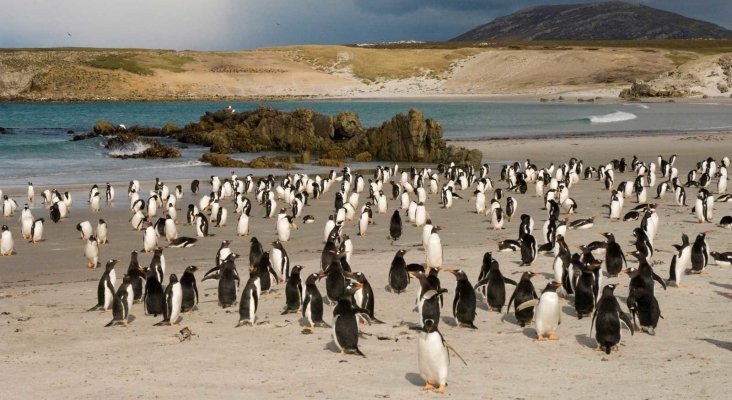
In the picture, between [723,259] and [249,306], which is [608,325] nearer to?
[249,306]

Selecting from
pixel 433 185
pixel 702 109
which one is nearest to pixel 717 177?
pixel 433 185

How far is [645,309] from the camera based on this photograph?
11.0 meters

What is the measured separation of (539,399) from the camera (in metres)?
8.77

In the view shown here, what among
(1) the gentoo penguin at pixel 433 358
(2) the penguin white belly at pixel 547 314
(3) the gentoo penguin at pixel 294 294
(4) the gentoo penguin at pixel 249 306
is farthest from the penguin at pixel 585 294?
(4) the gentoo penguin at pixel 249 306

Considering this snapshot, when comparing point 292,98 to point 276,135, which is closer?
point 276,135

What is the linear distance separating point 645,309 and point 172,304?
5934 mm

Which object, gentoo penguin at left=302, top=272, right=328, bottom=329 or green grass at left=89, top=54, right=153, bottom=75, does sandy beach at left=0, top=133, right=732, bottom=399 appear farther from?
green grass at left=89, top=54, right=153, bottom=75

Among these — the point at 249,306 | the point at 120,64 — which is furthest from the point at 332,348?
the point at 120,64

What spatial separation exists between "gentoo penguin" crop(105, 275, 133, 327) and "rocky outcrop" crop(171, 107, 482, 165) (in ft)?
87.6

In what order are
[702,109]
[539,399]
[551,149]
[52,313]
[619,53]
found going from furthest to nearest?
[619,53] → [702,109] → [551,149] → [52,313] → [539,399]

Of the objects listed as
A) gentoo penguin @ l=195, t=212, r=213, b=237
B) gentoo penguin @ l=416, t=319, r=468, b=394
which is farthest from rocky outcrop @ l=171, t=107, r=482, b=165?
gentoo penguin @ l=416, t=319, r=468, b=394

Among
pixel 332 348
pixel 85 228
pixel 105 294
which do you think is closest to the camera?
pixel 332 348

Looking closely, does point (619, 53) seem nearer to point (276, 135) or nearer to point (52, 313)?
point (276, 135)

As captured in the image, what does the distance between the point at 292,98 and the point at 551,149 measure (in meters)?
94.5
